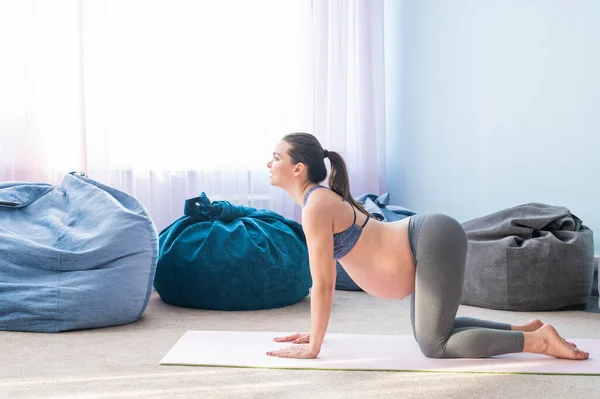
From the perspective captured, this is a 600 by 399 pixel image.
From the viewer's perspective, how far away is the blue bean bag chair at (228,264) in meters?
3.20

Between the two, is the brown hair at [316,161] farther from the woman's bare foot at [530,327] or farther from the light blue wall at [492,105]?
the light blue wall at [492,105]

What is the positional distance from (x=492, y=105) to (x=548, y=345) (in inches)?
85.8

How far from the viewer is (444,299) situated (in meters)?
2.21

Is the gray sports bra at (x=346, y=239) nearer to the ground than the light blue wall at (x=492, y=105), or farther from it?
nearer to the ground

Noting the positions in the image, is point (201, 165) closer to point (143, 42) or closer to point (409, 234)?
point (143, 42)

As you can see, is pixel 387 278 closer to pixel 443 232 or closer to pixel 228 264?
pixel 443 232

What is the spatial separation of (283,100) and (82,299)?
78.2 inches

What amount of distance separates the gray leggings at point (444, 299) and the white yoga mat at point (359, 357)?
47 mm

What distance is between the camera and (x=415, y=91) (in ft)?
15.0

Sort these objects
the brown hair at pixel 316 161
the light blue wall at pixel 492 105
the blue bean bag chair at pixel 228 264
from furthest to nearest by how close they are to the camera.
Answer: the light blue wall at pixel 492 105 → the blue bean bag chair at pixel 228 264 → the brown hair at pixel 316 161

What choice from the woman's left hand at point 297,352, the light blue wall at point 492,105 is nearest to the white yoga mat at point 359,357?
the woman's left hand at point 297,352

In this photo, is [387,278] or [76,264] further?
[76,264]

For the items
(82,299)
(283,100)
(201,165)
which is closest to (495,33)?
(283,100)

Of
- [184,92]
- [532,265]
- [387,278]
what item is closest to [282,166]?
[387,278]
